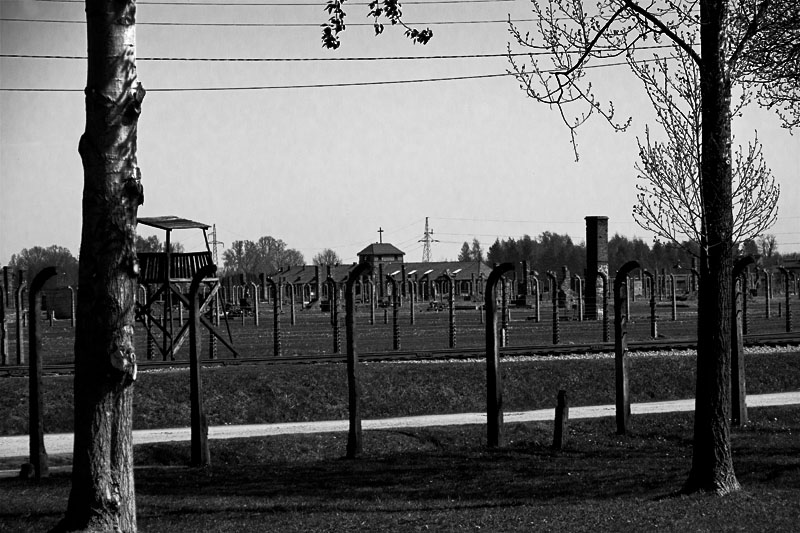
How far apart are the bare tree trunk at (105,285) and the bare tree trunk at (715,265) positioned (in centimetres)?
514

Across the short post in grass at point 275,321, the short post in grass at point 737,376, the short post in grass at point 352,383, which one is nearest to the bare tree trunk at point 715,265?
the short post in grass at point 352,383

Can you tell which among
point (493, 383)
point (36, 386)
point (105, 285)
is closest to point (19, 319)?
point (36, 386)

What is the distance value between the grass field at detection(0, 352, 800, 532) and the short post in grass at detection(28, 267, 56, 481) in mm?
324

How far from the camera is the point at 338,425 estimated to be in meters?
15.4

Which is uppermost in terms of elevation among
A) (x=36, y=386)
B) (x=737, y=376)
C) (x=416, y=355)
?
(x=36, y=386)

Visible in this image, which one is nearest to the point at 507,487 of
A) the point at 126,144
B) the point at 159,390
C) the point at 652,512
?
the point at 652,512

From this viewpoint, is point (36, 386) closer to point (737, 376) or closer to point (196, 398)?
point (196, 398)

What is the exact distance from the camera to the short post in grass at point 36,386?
10.8 meters

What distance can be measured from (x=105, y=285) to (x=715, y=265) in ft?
17.8

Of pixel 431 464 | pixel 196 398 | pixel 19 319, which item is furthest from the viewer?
pixel 19 319

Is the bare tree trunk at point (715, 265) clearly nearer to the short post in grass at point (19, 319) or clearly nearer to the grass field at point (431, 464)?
the grass field at point (431, 464)

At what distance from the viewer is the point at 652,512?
8383 millimetres

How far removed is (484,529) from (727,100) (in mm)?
4547

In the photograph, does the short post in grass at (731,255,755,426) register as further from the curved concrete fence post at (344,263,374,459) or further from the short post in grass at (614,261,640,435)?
the curved concrete fence post at (344,263,374,459)
